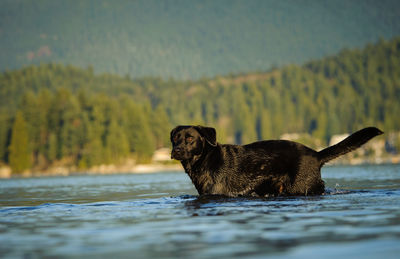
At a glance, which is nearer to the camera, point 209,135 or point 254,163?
point 254,163

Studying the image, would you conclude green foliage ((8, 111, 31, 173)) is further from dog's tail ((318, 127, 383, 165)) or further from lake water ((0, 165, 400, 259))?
dog's tail ((318, 127, 383, 165))

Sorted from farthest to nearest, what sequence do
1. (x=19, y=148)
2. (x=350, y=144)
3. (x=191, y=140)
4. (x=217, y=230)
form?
(x=19, y=148) < (x=191, y=140) < (x=350, y=144) < (x=217, y=230)

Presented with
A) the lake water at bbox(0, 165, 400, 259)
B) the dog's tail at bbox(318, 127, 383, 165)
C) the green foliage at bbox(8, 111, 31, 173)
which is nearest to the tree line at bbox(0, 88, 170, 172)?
the green foliage at bbox(8, 111, 31, 173)

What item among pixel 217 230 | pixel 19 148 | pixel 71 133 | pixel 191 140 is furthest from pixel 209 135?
Answer: pixel 71 133

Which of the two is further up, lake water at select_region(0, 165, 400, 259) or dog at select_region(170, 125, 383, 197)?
dog at select_region(170, 125, 383, 197)

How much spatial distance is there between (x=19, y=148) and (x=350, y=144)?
445 feet

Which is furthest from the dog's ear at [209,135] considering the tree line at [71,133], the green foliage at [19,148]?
the tree line at [71,133]

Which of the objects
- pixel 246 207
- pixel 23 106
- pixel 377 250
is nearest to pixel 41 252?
pixel 377 250

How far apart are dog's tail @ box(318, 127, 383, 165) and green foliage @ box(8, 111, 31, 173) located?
131 metres

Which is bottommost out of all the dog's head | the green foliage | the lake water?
the lake water

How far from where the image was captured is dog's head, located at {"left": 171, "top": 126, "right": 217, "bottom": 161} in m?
12.8

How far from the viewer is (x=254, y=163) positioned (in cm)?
1253

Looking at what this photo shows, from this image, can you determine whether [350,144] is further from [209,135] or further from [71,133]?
[71,133]

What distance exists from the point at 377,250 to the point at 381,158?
167656 millimetres
